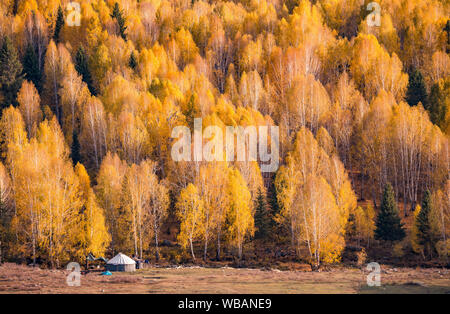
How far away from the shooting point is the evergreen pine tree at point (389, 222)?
59.3m

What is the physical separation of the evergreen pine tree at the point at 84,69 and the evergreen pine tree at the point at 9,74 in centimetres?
812

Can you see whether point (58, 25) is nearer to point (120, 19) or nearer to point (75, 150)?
point (120, 19)

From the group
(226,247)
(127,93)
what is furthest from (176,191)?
(127,93)

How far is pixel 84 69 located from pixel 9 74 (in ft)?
34.4

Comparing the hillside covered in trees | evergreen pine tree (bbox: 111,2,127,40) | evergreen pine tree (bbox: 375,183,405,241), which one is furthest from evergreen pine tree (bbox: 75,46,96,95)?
evergreen pine tree (bbox: 375,183,405,241)

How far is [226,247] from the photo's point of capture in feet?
204

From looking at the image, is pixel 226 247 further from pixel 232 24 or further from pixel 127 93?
pixel 232 24

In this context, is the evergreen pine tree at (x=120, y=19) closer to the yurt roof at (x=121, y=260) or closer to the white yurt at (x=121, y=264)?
the yurt roof at (x=121, y=260)

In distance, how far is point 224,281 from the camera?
47938mm

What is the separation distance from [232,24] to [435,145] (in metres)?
59.4

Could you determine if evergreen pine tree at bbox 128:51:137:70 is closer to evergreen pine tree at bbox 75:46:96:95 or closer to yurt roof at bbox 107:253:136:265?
evergreen pine tree at bbox 75:46:96:95

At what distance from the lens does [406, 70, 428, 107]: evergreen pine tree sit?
80.6 meters

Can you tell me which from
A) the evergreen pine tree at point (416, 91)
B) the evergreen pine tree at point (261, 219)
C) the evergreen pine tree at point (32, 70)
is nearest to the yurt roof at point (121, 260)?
the evergreen pine tree at point (261, 219)
